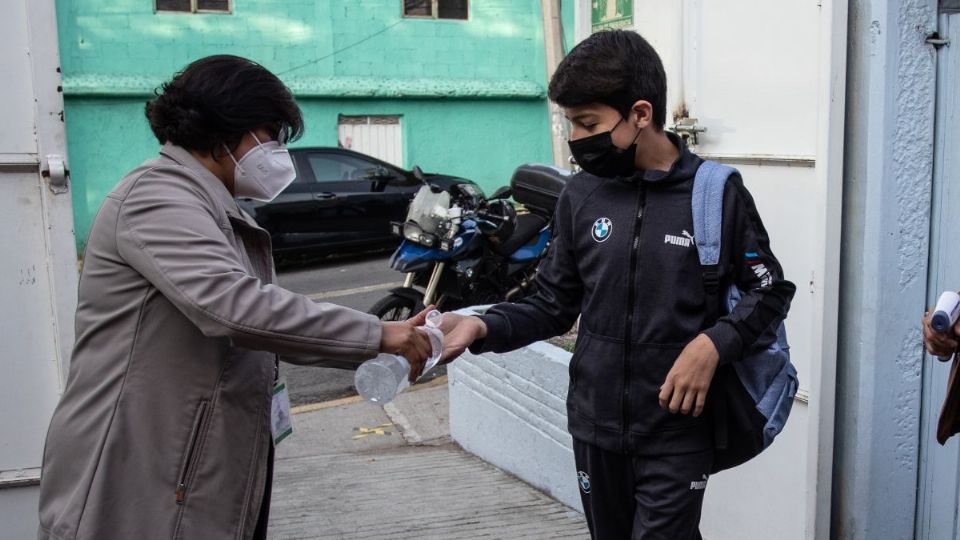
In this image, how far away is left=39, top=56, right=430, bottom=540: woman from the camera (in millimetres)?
2285

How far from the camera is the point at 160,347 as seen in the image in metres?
2.34

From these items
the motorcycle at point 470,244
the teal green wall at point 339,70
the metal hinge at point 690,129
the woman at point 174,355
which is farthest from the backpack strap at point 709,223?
the teal green wall at point 339,70

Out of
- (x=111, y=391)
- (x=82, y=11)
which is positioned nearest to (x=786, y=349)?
(x=111, y=391)

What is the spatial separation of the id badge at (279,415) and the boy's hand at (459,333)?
1.47 ft

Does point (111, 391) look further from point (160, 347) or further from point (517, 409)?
point (517, 409)

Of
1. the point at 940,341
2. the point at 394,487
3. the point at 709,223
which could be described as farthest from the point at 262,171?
the point at 394,487

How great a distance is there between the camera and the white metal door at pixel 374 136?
56.7ft

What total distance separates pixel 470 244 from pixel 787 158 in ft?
14.8

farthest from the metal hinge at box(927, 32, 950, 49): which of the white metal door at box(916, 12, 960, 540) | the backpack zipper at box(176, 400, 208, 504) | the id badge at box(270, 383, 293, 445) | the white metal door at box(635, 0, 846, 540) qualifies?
the backpack zipper at box(176, 400, 208, 504)

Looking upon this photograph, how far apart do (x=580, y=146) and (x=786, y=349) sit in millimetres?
768

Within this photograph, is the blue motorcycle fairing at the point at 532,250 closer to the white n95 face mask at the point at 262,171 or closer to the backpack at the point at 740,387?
the white n95 face mask at the point at 262,171

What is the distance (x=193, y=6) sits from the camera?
1619cm

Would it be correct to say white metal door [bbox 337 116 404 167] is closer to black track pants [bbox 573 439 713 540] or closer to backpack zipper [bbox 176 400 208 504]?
black track pants [bbox 573 439 713 540]

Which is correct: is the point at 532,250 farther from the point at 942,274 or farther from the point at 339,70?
the point at 339,70
